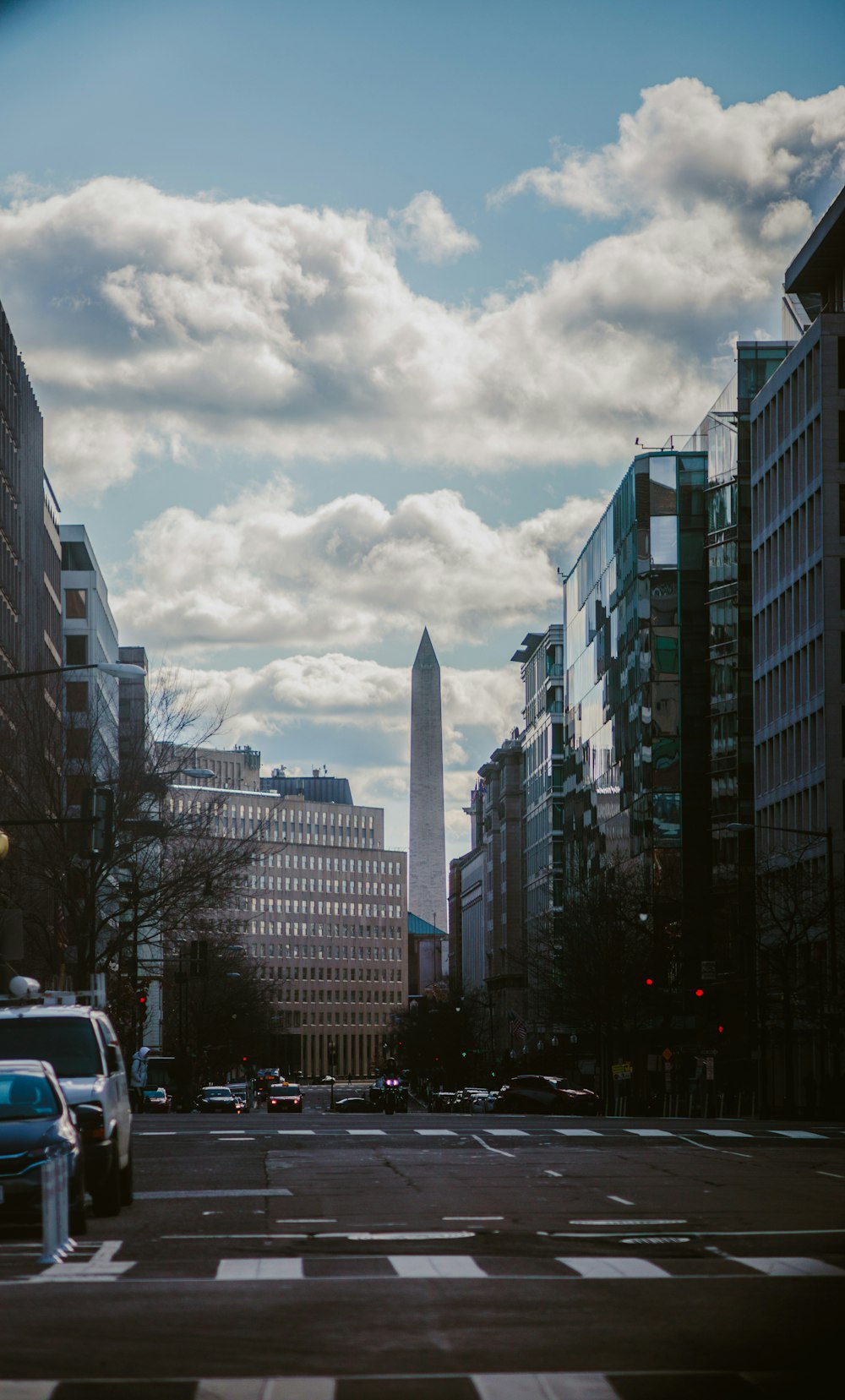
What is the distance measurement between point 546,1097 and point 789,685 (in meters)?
25.9

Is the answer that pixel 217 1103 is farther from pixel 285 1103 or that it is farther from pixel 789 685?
pixel 789 685

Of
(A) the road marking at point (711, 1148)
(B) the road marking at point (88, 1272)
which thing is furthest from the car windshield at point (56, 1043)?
(A) the road marking at point (711, 1148)

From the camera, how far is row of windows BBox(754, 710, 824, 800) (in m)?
84.1

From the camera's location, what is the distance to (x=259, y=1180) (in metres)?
26.7

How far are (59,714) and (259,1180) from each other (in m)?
34.3

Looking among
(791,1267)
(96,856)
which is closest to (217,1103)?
(96,856)

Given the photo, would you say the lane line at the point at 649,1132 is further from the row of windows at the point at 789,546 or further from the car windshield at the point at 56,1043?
the row of windows at the point at 789,546

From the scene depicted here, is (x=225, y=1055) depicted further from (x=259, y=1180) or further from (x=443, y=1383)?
(x=443, y=1383)

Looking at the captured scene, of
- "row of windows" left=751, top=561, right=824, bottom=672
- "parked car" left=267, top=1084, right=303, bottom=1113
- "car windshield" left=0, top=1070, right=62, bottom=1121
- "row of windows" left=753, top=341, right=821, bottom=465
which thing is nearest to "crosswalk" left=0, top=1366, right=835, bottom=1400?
"car windshield" left=0, top=1070, right=62, bottom=1121

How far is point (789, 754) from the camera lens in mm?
88875

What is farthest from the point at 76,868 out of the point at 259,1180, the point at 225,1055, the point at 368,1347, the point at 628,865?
the point at 225,1055

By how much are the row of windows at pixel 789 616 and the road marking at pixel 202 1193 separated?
2379 inches

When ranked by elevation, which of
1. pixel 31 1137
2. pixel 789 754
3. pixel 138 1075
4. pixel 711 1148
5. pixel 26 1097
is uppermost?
pixel 789 754

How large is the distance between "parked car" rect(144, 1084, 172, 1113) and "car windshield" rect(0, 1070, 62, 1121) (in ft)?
224
